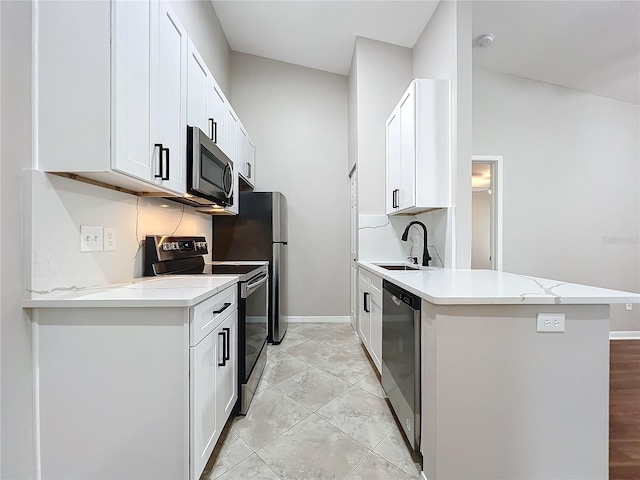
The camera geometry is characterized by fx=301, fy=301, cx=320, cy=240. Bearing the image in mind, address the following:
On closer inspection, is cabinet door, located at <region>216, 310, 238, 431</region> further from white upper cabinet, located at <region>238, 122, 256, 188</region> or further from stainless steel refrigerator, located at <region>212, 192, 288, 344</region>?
white upper cabinet, located at <region>238, 122, 256, 188</region>

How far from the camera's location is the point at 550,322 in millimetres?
1236

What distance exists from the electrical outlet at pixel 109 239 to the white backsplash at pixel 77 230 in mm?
23

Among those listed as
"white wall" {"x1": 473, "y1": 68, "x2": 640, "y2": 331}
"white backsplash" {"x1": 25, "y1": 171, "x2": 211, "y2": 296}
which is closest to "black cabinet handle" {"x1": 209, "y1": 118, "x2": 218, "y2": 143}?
"white backsplash" {"x1": 25, "y1": 171, "x2": 211, "y2": 296}

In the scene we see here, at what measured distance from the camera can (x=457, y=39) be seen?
7.18 feet

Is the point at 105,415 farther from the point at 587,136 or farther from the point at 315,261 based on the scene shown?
the point at 587,136

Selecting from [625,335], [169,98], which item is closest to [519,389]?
[169,98]

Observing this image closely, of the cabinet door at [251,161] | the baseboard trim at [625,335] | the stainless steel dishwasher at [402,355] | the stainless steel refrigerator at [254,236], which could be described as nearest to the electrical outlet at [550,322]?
the stainless steel dishwasher at [402,355]

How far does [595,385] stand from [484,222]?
5.58 metres

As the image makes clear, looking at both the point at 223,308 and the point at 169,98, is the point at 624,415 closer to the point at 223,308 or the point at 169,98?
the point at 223,308

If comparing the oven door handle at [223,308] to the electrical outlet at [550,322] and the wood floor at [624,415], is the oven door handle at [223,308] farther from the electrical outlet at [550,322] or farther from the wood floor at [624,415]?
the wood floor at [624,415]

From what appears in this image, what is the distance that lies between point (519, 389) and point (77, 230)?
2.04 metres

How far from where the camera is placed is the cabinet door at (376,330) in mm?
2278

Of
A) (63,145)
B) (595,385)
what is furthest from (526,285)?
(63,145)

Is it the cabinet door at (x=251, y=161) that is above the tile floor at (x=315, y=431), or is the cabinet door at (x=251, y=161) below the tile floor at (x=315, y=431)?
above
